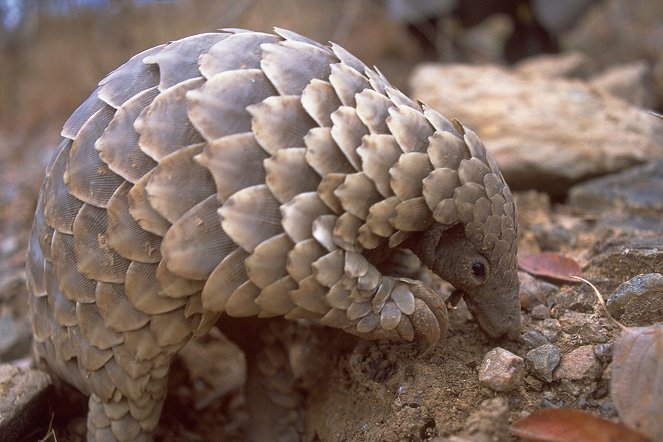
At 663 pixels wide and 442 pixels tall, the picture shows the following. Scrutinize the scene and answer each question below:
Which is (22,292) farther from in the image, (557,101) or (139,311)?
(557,101)

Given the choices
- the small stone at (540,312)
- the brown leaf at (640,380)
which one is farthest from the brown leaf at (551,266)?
the brown leaf at (640,380)

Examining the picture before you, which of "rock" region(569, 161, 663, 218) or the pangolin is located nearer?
the pangolin

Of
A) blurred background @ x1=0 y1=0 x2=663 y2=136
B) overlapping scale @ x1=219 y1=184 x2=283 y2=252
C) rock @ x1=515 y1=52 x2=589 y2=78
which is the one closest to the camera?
overlapping scale @ x1=219 y1=184 x2=283 y2=252

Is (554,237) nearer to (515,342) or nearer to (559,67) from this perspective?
(515,342)

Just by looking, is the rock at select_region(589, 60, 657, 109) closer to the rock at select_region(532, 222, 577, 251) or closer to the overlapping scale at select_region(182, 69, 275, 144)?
the rock at select_region(532, 222, 577, 251)

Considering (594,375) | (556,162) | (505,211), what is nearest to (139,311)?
(505,211)

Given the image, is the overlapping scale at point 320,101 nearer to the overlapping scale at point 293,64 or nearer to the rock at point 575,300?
the overlapping scale at point 293,64

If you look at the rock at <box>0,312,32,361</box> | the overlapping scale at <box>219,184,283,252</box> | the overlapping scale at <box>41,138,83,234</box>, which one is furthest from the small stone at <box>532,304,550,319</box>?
the rock at <box>0,312,32,361</box>

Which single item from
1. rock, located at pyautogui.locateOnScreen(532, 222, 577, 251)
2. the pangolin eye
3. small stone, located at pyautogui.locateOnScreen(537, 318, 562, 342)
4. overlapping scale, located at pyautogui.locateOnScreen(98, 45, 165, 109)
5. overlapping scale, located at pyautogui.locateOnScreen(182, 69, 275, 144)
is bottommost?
rock, located at pyautogui.locateOnScreen(532, 222, 577, 251)

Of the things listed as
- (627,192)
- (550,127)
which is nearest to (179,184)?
(627,192)
